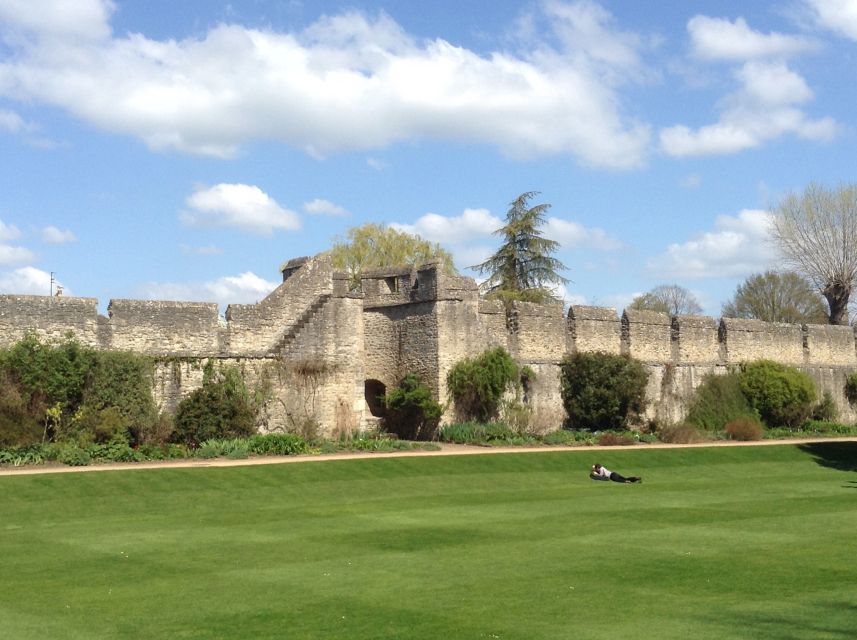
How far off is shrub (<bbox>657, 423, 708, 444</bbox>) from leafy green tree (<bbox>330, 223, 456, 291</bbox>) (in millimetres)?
20748

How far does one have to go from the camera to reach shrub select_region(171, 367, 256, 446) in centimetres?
2598

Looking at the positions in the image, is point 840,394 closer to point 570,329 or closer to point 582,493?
point 570,329

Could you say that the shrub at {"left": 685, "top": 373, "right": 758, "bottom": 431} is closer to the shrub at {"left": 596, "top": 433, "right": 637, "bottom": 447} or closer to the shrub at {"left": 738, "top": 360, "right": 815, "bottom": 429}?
the shrub at {"left": 738, "top": 360, "right": 815, "bottom": 429}

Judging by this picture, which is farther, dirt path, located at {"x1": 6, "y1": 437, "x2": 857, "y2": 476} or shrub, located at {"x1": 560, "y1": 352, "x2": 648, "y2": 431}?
shrub, located at {"x1": 560, "y1": 352, "x2": 648, "y2": 431}

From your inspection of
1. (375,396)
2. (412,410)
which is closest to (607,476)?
(412,410)

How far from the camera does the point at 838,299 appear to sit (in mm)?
47062

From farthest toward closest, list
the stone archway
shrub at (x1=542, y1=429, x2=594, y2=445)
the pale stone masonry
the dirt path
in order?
the stone archway → shrub at (x1=542, y1=429, x2=594, y2=445) → the pale stone masonry → the dirt path

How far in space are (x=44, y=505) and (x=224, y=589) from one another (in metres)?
Result: 8.26

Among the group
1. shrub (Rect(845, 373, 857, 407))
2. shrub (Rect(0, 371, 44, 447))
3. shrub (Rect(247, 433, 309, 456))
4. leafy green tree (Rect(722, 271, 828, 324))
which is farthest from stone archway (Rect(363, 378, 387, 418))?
leafy green tree (Rect(722, 271, 828, 324))

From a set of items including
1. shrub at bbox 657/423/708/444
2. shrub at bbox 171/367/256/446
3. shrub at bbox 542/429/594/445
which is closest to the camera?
shrub at bbox 171/367/256/446

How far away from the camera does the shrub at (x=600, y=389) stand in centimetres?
3200

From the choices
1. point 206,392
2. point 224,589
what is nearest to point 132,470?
point 206,392

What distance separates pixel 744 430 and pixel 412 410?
36.0 feet

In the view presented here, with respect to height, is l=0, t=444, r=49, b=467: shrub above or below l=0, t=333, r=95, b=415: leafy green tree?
below
